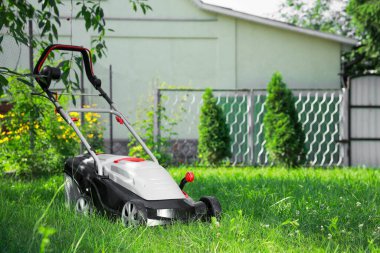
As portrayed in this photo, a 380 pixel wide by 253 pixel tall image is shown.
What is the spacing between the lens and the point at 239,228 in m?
3.88

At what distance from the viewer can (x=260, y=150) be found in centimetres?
1245

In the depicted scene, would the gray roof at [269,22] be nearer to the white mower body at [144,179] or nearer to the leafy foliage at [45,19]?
the leafy foliage at [45,19]

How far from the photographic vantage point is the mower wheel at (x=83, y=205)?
4.47m

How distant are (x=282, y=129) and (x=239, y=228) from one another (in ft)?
21.8

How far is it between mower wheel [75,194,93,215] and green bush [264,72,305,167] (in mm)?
6127

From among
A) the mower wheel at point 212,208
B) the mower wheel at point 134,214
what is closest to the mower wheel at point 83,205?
the mower wheel at point 134,214

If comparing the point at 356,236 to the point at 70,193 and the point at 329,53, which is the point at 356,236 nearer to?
the point at 70,193

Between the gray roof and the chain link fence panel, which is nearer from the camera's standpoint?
the chain link fence panel

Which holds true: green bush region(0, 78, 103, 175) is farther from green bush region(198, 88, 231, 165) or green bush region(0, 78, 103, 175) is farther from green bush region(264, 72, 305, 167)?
green bush region(264, 72, 305, 167)

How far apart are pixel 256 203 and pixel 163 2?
9432 millimetres

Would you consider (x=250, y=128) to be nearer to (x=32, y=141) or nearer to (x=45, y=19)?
(x=32, y=141)

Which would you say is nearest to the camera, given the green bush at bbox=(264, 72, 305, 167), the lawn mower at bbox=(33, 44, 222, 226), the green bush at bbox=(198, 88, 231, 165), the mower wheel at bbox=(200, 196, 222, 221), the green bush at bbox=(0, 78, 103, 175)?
the lawn mower at bbox=(33, 44, 222, 226)

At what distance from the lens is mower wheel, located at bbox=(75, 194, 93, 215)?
447 cm

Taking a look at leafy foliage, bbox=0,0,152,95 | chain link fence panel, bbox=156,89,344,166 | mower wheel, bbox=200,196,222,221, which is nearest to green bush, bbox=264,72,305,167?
chain link fence panel, bbox=156,89,344,166
